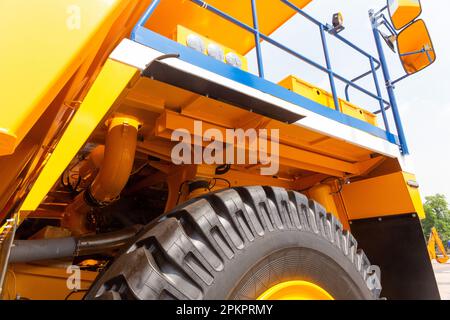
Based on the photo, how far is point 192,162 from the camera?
2186mm

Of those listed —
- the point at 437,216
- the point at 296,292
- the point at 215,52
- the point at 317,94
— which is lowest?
the point at 296,292

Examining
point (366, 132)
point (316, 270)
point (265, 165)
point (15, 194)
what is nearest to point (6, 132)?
point (15, 194)

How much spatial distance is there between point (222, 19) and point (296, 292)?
2953 millimetres

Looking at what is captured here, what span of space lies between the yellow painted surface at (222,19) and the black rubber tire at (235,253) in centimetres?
207

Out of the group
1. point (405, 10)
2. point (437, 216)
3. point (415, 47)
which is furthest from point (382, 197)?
point (437, 216)

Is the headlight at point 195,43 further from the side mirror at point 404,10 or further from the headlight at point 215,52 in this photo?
the side mirror at point 404,10

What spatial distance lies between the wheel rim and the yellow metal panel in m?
0.95

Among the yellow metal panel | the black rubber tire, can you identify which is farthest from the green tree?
the yellow metal panel

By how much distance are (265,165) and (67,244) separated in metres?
1.53

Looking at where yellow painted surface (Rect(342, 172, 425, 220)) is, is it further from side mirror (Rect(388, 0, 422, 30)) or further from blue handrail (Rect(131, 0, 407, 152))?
side mirror (Rect(388, 0, 422, 30))

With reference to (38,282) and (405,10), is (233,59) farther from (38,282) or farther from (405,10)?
(38,282)

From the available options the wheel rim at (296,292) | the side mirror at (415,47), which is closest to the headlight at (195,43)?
the wheel rim at (296,292)

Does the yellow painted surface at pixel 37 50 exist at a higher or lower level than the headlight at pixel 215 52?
lower

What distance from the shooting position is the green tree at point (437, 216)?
36312 mm
